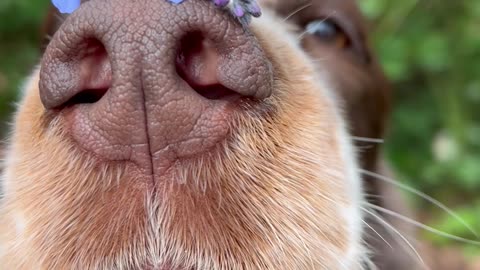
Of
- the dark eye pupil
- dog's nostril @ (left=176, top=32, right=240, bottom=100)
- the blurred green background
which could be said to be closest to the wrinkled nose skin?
dog's nostril @ (left=176, top=32, right=240, bottom=100)

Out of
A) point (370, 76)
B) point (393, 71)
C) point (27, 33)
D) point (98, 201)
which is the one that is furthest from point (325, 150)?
point (27, 33)

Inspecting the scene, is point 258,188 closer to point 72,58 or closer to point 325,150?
point 325,150

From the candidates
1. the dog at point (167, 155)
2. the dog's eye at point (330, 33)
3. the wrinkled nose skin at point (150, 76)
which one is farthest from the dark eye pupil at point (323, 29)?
the wrinkled nose skin at point (150, 76)

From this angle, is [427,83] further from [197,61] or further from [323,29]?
[197,61]

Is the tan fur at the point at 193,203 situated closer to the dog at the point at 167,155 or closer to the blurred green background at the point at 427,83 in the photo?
the dog at the point at 167,155

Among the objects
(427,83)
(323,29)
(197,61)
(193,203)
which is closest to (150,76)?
(197,61)

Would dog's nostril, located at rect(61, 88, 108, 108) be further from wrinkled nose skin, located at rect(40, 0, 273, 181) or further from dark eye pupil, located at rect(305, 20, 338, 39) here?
dark eye pupil, located at rect(305, 20, 338, 39)
